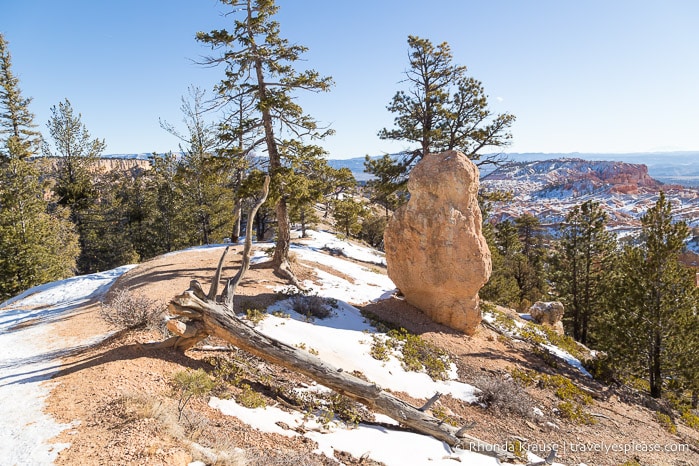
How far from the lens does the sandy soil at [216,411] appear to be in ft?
14.8

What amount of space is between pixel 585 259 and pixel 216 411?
24.5m

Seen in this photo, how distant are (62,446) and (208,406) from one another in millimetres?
1973

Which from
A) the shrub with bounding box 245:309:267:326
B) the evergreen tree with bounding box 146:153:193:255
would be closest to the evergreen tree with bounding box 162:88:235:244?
the evergreen tree with bounding box 146:153:193:255

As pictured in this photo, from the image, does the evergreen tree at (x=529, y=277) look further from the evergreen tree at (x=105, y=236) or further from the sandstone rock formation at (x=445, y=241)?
the evergreen tree at (x=105, y=236)

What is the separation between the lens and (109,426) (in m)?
4.71

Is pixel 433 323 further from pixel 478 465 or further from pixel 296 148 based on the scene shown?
pixel 296 148

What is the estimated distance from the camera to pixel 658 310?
13336mm

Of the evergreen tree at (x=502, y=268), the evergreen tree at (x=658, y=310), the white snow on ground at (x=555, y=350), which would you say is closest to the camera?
the evergreen tree at (x=658, y=310)

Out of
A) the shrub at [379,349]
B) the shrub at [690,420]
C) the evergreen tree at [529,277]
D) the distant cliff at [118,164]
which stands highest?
the distant cliff at [118,164]

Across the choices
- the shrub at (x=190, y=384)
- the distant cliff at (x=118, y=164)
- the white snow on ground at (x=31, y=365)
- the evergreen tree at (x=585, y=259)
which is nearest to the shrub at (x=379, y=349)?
the shrub at (x=190, y=384)

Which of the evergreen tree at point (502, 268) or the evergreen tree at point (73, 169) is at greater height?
the evergreen tree at point (73, 169)

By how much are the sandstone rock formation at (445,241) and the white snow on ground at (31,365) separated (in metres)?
10.2

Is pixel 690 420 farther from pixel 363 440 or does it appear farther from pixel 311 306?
pixel 311 306

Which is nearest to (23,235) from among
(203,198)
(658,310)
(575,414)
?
(203,198)
